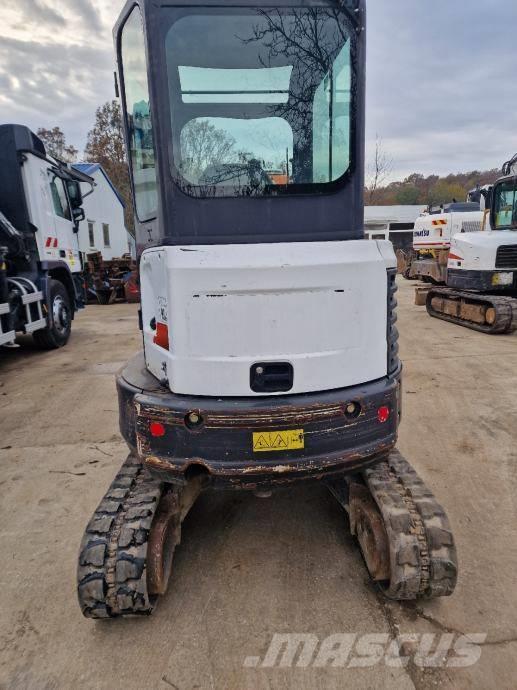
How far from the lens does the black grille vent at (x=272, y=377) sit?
224 cm

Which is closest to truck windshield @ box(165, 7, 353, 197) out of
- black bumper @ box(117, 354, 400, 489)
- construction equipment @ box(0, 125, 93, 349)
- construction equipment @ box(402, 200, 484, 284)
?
black bumper @ box(117, 354, 400, 489)

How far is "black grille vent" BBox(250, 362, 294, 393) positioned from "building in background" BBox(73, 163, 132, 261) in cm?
1869

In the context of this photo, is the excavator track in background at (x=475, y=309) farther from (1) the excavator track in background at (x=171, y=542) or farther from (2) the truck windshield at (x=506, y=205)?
(1) the excavator track in background at (x=171, y=542)

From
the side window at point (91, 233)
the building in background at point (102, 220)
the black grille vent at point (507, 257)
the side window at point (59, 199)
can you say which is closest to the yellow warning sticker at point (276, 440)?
the side window at point (59, 199)

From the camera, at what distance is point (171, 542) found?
2.61m

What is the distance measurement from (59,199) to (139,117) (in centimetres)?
686

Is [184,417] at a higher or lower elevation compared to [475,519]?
higher

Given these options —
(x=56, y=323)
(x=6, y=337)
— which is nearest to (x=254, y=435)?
(x=6, y=337)

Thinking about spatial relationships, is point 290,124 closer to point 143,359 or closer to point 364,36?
point 364,36

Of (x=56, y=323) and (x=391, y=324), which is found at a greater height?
(x=391, y=324)

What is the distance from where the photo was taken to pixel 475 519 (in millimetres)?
3111

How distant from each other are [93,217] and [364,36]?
69.3 ft

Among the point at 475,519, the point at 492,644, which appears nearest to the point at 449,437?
the point at 475,519

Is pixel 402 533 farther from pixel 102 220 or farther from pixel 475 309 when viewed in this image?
pixel 102 220
